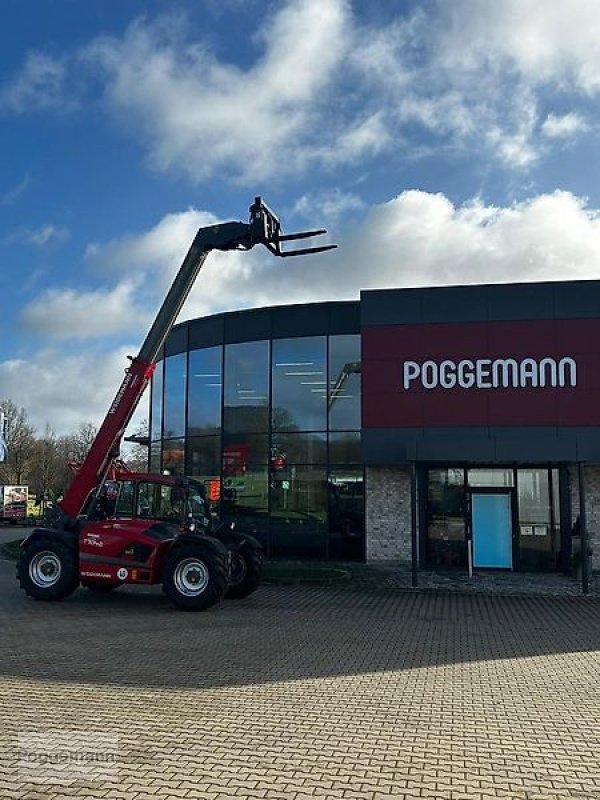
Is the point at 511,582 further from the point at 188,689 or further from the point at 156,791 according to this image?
the point at 156,791

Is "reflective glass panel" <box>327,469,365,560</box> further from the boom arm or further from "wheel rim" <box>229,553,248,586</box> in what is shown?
the boom arm

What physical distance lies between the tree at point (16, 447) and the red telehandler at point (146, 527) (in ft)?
165

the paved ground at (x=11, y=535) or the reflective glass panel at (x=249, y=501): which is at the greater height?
the reflective glass panel at (x=249, y=501)

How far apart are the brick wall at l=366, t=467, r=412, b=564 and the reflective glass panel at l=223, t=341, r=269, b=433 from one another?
3.50 m

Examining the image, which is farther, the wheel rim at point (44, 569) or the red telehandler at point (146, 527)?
the wheel rim at point (44, 569)

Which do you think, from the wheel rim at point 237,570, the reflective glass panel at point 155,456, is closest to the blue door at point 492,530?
the wheel rim at point 237,570

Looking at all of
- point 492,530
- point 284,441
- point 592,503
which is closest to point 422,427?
point 492,530

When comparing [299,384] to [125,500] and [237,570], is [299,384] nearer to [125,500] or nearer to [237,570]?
[237,570]

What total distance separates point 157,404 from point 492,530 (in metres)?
11.2

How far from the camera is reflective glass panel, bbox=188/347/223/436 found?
21.3m

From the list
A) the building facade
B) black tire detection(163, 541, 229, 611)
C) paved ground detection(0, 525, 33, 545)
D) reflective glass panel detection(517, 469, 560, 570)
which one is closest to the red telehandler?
black tire detection(163, 541, 229, 611)

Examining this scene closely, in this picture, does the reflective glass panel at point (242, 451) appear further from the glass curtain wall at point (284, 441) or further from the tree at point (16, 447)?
the tree at point (16, 447)

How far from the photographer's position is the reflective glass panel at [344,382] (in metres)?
19.8

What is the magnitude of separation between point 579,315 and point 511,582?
21.4 feet
